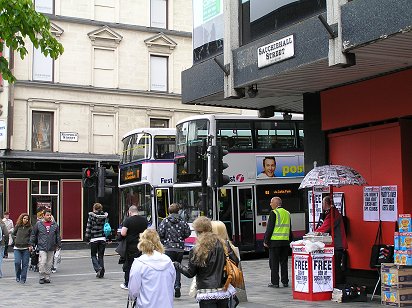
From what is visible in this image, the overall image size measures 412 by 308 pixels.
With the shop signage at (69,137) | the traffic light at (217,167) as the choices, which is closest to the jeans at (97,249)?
the traffic light at (217,167)

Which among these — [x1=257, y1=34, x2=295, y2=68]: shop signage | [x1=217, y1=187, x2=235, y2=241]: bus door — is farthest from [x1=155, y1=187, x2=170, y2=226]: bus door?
[x1=257, y1=34, x2=295, y2=68]: shop signage

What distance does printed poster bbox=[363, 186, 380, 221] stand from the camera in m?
12.9

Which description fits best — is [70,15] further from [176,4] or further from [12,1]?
[12,1]

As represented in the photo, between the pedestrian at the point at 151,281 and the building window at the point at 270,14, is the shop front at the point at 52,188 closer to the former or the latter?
the building window at the point at 270,14

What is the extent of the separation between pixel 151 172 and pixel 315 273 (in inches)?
516

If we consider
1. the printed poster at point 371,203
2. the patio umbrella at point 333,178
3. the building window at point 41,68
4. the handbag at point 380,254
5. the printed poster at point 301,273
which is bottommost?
the printed poster at point 301,273

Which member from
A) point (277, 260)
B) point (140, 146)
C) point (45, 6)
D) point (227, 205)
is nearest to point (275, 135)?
point (227, 205)

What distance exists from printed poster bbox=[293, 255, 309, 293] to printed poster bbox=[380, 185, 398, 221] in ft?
5.69

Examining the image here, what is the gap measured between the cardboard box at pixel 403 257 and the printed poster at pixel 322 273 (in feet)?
4.29

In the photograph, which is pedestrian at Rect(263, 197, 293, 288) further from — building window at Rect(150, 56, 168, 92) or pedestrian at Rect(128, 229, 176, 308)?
building window at Rect(150, 56, 168, 92)

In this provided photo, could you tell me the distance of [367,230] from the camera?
13125 millimetres

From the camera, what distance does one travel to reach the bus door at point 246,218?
72.5ft

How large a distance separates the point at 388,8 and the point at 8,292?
34.2 feet

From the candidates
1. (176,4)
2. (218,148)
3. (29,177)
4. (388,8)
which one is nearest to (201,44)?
(218,148)
